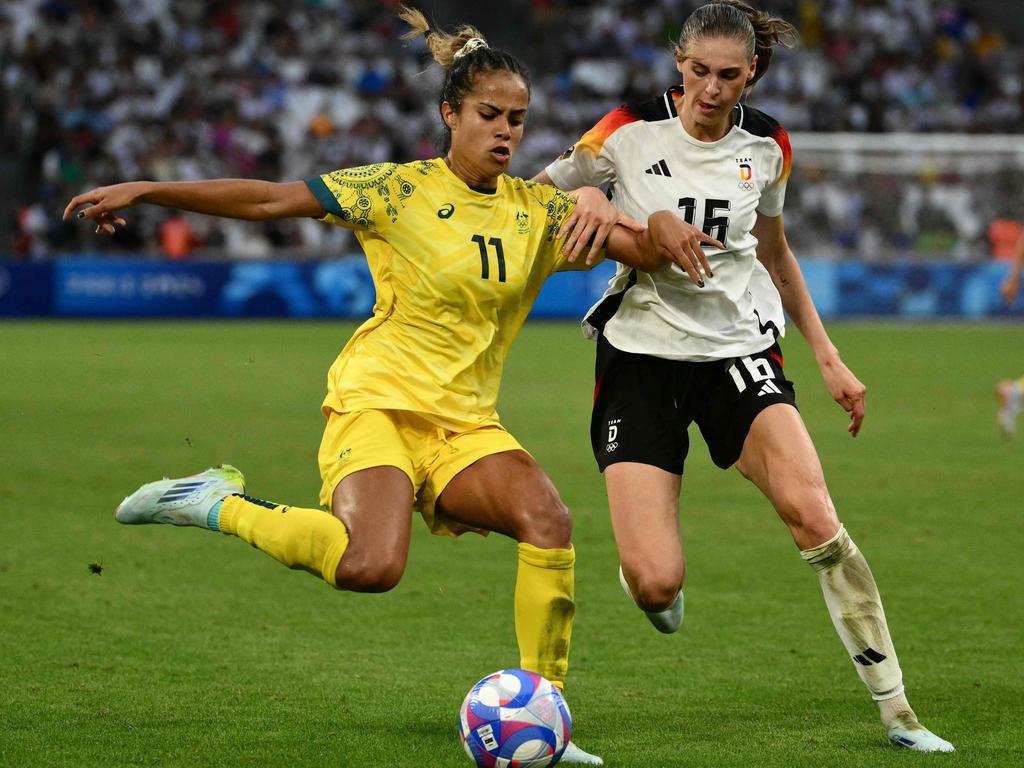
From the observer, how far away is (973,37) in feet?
106

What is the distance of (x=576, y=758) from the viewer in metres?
4.75

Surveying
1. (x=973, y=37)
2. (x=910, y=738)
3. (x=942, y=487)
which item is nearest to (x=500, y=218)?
(x=910, y=738)

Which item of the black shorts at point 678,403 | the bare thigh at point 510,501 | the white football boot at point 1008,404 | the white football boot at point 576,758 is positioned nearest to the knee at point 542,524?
the bare thigh at point 510,501

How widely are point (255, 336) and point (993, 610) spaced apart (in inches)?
653

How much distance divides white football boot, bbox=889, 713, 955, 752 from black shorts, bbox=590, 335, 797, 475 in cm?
102

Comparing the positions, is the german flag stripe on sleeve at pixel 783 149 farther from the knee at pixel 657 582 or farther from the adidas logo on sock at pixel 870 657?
the adidas logo on sock at pixel 870 657

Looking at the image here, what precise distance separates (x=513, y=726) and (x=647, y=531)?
0.95 m

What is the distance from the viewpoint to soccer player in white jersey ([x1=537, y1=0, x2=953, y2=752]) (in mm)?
5066

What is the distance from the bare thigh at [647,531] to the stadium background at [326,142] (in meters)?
19.1

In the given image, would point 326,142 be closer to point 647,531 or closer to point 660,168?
point 660,168

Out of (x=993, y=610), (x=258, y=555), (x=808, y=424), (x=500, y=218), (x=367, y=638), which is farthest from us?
(x=808, y=424)

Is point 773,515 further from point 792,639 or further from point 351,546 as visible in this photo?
point 351,546

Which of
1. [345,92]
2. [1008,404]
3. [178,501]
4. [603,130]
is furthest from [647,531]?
[345,92]

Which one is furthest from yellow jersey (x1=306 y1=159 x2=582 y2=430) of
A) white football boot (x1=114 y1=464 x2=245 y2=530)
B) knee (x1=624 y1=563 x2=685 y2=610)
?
knee (x1=624 y1=563 x2=685 y2=610)
